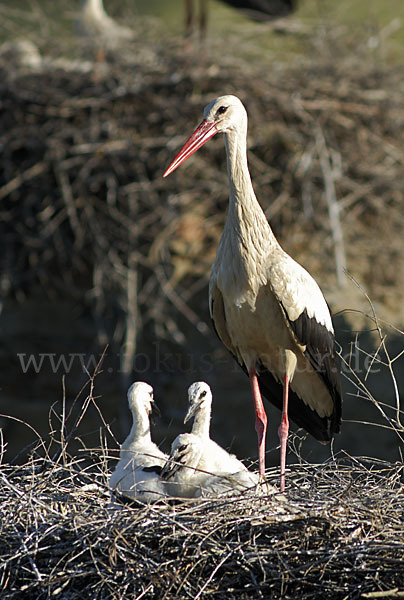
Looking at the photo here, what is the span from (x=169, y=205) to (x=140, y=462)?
412cm

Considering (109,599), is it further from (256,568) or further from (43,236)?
(43,236)

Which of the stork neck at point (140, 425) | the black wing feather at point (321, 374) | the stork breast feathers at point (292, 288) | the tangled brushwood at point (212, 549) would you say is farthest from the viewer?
the black wing feather at point (321, 374)

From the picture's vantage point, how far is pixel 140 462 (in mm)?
3518

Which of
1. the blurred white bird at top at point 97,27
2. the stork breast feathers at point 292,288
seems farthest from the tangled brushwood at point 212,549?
the blurred white bird at top at point 97,27

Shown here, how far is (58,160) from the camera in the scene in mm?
7215

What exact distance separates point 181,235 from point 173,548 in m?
5.28

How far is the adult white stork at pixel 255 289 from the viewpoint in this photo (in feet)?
12.6

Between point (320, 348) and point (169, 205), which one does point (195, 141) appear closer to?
point (320, 348)

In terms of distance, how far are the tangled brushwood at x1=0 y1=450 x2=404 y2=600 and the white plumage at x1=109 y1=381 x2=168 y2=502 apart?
28 cm

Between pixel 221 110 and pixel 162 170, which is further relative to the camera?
pixel 162 170

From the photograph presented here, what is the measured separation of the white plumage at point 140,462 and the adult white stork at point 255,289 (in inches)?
18.9

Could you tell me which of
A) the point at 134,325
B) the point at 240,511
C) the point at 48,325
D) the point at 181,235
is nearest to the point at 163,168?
the point at 181,235

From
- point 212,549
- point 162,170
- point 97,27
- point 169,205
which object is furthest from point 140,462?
point 97,27

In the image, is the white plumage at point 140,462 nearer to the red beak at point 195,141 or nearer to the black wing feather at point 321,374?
the black wing feather at point 321,374
